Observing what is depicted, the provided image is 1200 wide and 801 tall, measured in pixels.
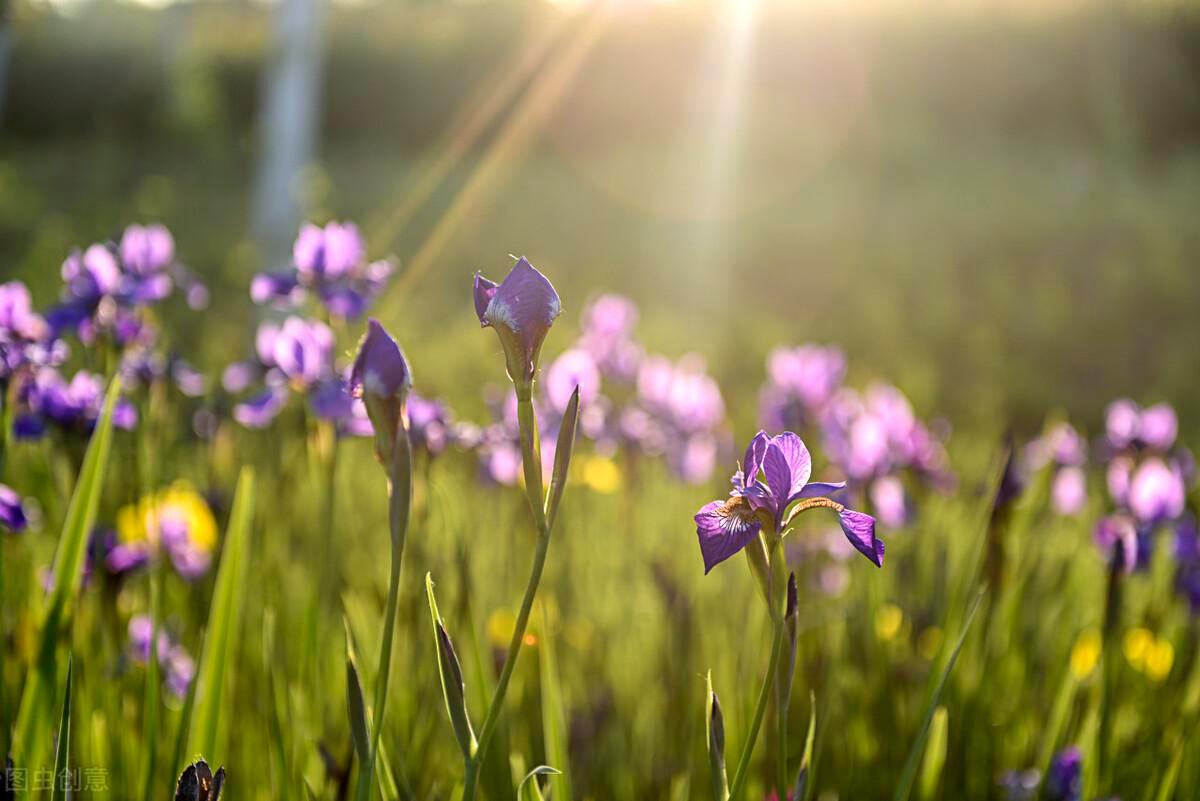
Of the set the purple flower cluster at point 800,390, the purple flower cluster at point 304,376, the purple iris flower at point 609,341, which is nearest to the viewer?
the purple flower cluster at point 304,376

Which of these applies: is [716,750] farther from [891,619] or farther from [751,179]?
[751,179]

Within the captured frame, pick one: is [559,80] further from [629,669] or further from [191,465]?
[629,669]

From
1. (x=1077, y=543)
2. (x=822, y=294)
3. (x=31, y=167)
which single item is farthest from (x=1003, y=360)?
(x=31, y=167)

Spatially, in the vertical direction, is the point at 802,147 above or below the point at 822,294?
above

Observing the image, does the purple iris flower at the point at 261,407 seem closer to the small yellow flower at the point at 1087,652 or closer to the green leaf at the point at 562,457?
the green leaf at the point at 562,457

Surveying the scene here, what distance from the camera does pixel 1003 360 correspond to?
293 inches

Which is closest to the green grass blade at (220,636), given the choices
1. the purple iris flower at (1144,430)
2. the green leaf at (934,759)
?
the green leaf at (934,759)

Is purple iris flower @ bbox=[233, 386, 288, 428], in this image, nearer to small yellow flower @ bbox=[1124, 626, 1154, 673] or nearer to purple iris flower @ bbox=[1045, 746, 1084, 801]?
purple iris flower @ bbox=[1045, 746, 1084, 801]

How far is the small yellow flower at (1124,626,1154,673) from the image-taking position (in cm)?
196

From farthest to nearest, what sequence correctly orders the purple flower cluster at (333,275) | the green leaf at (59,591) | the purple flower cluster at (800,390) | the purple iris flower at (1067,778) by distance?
the purple flower cluster at (800,390), the purple flower cluster at (333,275), the purple iris flower at (1067,778), the green leaf at (59,591)

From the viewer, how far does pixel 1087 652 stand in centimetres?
224

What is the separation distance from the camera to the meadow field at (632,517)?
113 cm

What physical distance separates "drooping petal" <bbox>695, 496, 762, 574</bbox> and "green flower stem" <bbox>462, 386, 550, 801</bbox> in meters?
0.12

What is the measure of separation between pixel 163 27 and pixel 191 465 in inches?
959
